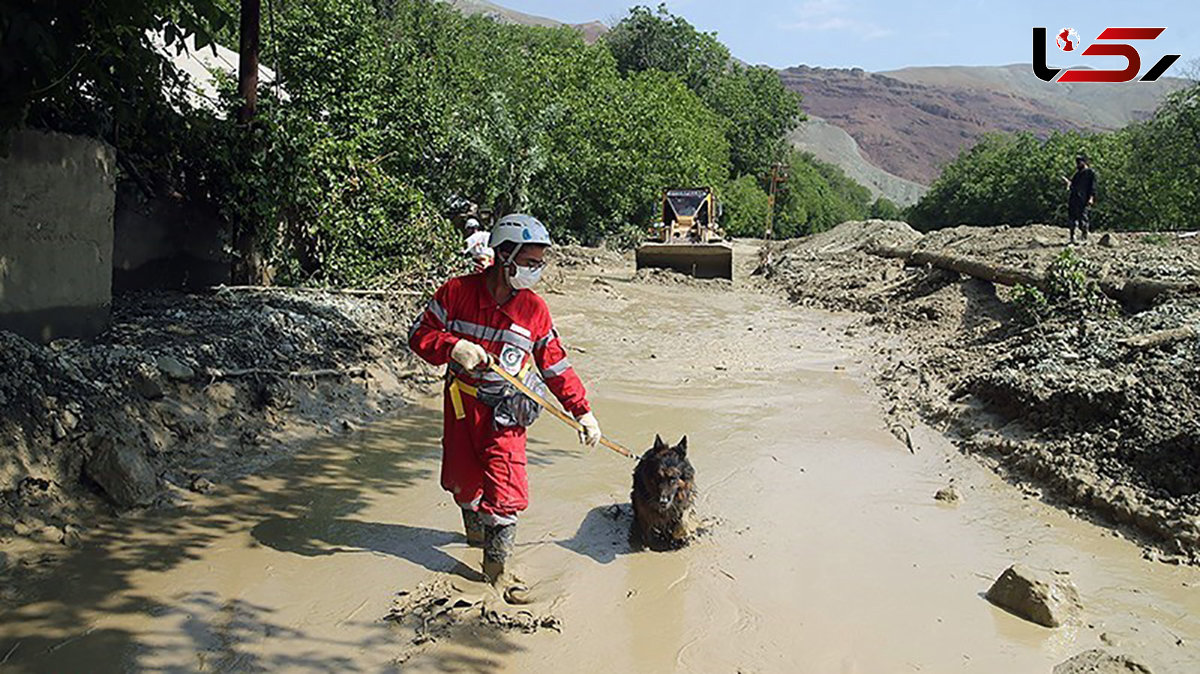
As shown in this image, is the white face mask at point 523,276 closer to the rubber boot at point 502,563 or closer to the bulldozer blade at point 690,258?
the rubber boot at point 502,563

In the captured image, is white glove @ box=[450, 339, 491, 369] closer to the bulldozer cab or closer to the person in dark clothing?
the person in dark clothing

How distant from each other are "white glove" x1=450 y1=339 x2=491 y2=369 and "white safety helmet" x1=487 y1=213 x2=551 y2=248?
0.52m

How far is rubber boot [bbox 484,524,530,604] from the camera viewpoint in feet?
15.1

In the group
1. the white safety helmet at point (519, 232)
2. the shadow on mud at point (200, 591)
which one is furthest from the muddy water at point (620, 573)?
the white safety helmet at point (519, 232)

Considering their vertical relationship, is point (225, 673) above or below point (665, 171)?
below

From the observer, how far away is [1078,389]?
711cm

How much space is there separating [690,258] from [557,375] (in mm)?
18409

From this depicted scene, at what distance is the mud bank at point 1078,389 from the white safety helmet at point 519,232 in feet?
13.4

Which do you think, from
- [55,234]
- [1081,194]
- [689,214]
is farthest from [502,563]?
[689,214]

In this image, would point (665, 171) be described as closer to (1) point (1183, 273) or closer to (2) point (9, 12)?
(1) point (1183, 273)

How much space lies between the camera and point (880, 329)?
14539 mm

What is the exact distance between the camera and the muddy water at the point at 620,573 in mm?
4031

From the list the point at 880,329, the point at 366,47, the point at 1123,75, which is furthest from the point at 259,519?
the point at 880,329

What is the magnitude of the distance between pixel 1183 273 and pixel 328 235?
32.8 ft
